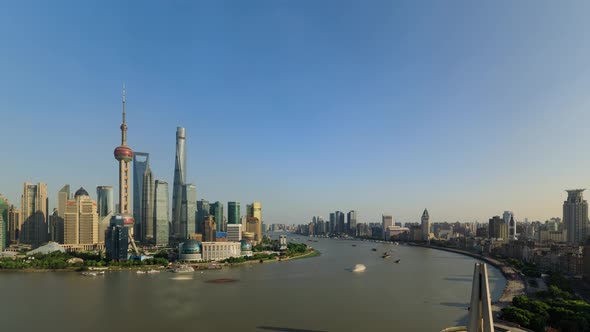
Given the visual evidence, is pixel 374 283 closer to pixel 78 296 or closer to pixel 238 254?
pixel 78 296

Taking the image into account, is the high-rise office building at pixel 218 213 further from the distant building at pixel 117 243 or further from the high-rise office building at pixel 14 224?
the distant building at pixel 117 243

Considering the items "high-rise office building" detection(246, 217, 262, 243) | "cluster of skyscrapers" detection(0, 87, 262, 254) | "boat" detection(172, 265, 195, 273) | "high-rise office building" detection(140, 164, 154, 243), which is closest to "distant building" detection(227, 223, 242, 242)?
"cluster of skyscrapers" detection(0, 87, 262, 254)

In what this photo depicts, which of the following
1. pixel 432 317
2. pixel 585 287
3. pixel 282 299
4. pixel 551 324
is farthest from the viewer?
pixel 585 287

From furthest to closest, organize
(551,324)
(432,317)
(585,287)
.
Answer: (585,287) < (432,317) < (551,324)

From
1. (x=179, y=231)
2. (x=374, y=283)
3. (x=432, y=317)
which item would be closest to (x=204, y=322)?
(x=432, y=317)

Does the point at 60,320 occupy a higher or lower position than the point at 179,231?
higher

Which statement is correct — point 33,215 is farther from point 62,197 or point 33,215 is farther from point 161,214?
point 161,214

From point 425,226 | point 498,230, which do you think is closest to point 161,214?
point 425,226
